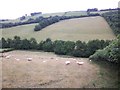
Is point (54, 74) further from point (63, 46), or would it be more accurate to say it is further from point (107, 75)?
point (63, 46)

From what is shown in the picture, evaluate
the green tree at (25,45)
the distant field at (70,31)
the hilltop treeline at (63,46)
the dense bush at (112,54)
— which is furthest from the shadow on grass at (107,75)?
the distant field at (70,31)

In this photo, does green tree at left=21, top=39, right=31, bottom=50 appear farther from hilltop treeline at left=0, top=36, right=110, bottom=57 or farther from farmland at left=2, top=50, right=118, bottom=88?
farmland at left=2, top=50, right=118, bottom=88

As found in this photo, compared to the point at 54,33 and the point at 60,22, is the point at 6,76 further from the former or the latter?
the point at 60,22

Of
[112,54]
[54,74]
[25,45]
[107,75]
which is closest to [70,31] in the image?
[25,45]

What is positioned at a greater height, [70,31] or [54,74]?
[54,74]

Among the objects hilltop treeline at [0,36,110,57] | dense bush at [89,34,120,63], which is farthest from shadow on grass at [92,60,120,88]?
hilltop treeline at [0,36,110,57]

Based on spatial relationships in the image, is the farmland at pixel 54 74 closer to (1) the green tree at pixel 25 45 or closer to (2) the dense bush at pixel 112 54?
(2) the dense bush at pixel 112 54

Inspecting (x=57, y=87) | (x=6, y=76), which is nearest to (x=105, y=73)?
(x=57, y=87)
